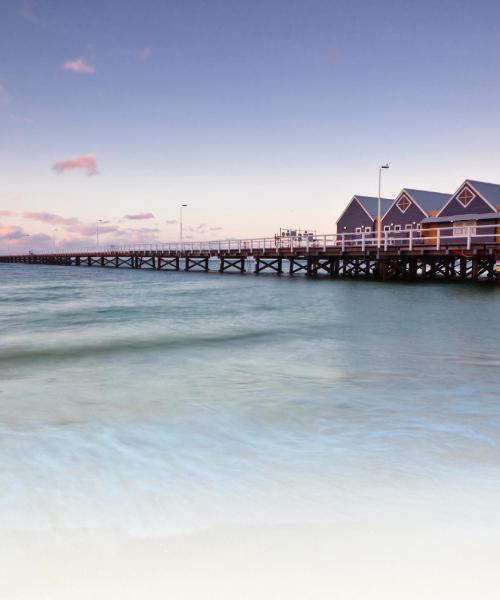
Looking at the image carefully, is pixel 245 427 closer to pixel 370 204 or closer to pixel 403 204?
pixel 403 204

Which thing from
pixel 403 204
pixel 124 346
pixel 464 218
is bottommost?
pixel 124 346

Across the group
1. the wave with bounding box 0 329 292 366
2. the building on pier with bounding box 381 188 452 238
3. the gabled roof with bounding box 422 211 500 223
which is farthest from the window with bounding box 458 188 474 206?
the wave with bounding box 0 329 292 366

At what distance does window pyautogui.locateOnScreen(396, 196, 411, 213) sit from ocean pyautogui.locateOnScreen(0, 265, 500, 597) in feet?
112

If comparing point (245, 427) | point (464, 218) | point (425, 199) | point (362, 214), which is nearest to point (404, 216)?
point (425, 199)

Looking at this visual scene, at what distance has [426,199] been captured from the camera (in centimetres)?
4553

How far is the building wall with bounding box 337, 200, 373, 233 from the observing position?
5109 cm

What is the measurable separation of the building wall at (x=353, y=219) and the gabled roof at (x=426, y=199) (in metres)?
5.70

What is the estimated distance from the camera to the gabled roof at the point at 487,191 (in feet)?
126

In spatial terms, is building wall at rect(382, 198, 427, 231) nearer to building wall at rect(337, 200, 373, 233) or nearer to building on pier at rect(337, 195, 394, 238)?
building on pier at rect(337, 195, 394, 238)

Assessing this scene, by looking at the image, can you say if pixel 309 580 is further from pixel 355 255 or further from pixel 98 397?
pixel 355 255

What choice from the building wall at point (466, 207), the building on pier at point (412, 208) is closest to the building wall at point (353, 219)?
the building on pier at point (412, 208)

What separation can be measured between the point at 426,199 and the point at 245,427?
44.0 m

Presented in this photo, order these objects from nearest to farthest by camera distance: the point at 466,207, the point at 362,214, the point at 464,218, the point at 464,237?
the point at 464,237, the point at 464,218, the point at 466,207, the point at 362,214

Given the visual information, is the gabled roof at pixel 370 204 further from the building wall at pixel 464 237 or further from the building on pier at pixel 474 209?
the building on pier at pixel 474 209
